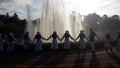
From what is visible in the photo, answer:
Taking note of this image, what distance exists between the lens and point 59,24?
158 ft

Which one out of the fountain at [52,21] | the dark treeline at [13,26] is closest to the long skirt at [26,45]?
the fountain at [52,21]

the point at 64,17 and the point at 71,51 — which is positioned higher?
the point at 64,17

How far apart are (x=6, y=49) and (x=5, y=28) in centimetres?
5894

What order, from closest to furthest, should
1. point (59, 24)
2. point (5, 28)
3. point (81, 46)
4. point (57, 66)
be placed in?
point (57, 66) → point (81, 46) → point (59, 24) → point (5, 28)

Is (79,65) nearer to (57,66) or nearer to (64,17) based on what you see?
(57,66)

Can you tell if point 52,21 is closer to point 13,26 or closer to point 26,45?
point 26,45

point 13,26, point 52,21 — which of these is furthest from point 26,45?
point 13,26

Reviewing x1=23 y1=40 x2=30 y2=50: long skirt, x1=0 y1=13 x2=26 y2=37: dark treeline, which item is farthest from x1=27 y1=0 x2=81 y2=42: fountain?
x1=0 y1=13 x2=26 y2=37: dark treeline

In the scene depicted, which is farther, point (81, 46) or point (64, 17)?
point (64, 17)

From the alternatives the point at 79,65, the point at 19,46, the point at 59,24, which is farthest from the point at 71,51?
the point at 59,24

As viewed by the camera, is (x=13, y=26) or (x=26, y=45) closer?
(x=26, y=45)

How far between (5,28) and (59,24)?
46813 millimetres

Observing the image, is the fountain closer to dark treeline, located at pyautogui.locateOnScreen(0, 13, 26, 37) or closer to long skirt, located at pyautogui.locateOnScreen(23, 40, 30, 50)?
long skirt, located at pyautogui.locateOnScreen(23, 40, 30, 50)

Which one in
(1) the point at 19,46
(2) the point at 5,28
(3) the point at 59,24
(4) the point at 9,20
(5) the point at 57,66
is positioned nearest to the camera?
(5) the point at 57,66
